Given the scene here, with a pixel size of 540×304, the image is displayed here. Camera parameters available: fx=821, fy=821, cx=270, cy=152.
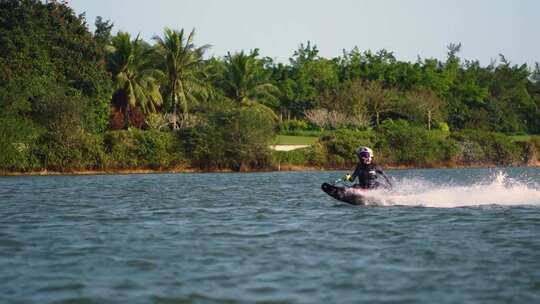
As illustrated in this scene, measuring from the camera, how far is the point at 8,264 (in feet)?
47.2

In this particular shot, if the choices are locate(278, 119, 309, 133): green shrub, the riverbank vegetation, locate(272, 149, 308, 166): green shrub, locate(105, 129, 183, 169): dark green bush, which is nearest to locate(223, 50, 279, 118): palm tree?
the riverbank vegetation

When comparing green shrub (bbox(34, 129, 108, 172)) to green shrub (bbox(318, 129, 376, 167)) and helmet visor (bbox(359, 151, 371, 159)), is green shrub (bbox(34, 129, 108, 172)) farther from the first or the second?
helmet visor (bbox(359, 151, 371, 159))

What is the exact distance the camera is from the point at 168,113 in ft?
250

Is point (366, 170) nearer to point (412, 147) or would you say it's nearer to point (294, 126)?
point (412, 147)

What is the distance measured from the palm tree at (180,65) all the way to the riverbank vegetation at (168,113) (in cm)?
11

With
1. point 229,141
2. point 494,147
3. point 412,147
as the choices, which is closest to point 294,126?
point 412,147

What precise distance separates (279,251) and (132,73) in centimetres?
5794

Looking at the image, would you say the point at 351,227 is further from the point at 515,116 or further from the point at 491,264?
the point at 515,116

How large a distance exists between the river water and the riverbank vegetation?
3373 cm

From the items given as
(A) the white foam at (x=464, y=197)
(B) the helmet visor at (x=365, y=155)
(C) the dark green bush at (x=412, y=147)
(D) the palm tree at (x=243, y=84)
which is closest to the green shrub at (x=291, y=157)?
(C) the dark green bush at (x=412, y=147)

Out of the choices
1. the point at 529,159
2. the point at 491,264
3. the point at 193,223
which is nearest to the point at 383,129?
the point at 529,159

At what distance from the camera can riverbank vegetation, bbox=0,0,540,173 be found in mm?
60219

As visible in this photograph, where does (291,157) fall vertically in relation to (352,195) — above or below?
above

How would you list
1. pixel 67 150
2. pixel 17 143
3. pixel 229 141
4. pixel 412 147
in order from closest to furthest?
pixel 17 143
pixel 67 150
pixel 229 141
pixel 412 147
